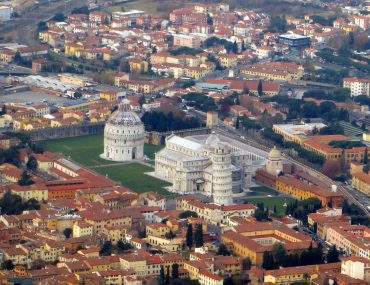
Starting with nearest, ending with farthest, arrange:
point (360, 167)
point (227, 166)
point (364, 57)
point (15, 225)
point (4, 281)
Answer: point (4, 281), point (15, 225), point (227, 166), point (360, 167), point (364, 57)

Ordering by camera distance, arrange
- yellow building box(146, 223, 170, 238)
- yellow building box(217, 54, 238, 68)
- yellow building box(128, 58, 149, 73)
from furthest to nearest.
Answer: yellow building box(217, 54, 238, 68) → yellow building box(128, 58, 149, 73) → yellow building box(146, 223, 170, 238)

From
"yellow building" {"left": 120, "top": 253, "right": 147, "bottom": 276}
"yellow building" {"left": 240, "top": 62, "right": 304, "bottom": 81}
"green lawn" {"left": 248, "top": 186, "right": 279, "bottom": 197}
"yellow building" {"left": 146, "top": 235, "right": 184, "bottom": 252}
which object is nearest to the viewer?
"yellow building" {"left": 120, "top": 253, "right": 147, "bottom": 276}

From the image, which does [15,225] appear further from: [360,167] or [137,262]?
[360,167]

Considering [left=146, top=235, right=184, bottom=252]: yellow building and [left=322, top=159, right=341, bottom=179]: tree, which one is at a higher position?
[left=146, top=235, right=184, bottom=252]: yellow building

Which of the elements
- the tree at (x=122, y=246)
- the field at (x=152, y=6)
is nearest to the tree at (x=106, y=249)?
the tree at (x=122, y=246)

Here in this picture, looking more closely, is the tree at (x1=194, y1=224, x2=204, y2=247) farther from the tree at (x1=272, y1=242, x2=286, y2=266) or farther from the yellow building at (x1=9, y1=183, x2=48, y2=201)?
the yellow building at (x1=9, y1=183, x2=48, y2=201)

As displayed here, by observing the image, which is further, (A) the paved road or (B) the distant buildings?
(A) the paved road

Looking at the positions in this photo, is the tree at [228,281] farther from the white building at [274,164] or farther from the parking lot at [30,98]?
the parking lot at [30,98]

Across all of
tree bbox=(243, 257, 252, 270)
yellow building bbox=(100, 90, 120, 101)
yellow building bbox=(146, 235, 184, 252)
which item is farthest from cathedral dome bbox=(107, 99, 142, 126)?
tree bbox=(243, 257, 252, 270)

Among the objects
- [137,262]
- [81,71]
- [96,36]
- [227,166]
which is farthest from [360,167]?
[96,36]
